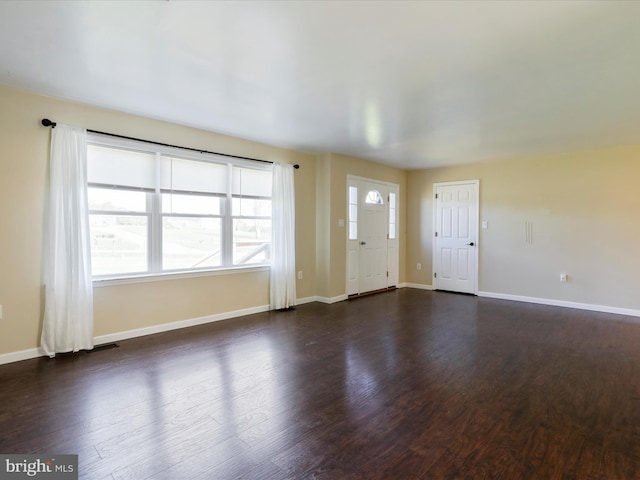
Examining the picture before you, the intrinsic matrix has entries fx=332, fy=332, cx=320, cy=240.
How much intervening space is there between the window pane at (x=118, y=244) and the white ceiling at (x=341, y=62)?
1.21 metres

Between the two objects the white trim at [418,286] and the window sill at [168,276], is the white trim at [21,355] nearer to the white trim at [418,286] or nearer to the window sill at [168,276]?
the window sill at [168,276]

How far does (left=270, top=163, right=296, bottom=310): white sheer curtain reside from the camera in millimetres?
4992

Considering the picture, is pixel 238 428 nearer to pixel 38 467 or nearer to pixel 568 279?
pixel 38 467

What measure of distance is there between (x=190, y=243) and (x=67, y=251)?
1.31 metres

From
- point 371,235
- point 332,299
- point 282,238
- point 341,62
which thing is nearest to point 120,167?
point 282,238

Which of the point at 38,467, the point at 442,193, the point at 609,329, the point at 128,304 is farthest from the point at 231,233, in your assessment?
the point at 609,329

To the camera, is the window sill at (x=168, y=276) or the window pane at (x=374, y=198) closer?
the window sill at (x=168, y=276)

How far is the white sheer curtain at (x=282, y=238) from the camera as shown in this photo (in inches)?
197

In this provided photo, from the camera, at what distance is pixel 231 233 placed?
4.64 metres

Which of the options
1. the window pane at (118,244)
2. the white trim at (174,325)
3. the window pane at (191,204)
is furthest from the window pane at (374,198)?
the window pane at (118,244)

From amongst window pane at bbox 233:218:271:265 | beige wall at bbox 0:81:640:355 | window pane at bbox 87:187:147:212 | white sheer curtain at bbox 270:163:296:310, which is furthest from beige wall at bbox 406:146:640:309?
window pane at bbox 87:187:147:212

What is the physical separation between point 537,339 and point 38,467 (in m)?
4.44

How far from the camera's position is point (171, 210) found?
13.3ft

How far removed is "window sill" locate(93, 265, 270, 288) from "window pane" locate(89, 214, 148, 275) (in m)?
0.09
